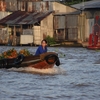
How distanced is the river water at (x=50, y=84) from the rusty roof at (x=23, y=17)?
31.4m

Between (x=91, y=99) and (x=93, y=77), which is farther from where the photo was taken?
(x=93, y=77)

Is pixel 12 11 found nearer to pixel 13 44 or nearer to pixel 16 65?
pixel 13 44

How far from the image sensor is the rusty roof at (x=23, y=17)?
5947 centimetres

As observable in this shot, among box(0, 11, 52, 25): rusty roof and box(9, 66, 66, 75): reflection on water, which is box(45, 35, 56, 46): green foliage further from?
box(9, 66, 66, 75): reflection on water

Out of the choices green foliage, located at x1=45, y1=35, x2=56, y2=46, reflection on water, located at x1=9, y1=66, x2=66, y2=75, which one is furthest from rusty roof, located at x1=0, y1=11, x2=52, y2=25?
reflection on water, located at x1=9, y1=66, x2=66, y2=75

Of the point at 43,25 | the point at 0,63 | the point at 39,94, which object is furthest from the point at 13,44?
the point at 39,94

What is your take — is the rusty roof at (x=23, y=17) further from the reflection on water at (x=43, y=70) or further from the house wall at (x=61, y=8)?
the reflection on water at (x=43, y=70)

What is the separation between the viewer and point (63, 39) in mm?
59281

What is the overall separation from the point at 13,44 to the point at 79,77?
3623 cm

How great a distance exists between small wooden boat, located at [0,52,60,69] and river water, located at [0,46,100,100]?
8.7 inches

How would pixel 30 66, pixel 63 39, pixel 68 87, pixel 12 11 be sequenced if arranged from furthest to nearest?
1. pixel 12 11
2. pixel 63 39
3. pixel 30 66
4. pixel 68 87

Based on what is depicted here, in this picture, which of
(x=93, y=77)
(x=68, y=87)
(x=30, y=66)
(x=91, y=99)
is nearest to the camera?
(x=91, y=99)

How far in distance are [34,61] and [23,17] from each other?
35960 millimetres

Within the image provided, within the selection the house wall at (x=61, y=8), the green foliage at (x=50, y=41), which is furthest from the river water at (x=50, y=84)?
the house wall at (x=61, y=8)
